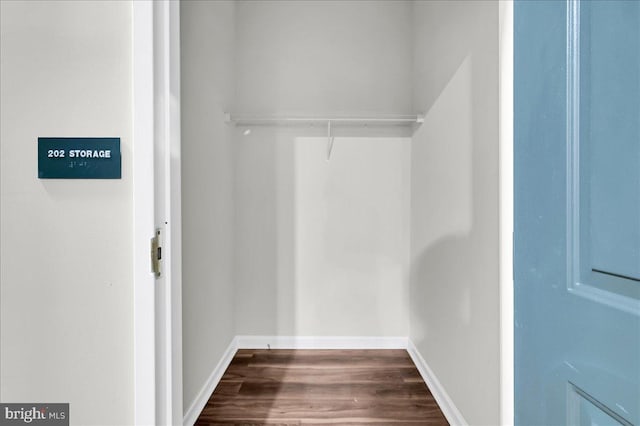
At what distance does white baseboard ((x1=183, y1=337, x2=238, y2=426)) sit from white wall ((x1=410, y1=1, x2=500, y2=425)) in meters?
1.23

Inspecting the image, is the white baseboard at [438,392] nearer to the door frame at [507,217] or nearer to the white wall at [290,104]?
the white wall at [290,104]

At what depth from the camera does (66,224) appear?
0.78 metres

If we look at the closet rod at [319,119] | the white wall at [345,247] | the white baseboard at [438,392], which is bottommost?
the white baseboard at [438,392]

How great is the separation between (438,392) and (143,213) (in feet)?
5.72

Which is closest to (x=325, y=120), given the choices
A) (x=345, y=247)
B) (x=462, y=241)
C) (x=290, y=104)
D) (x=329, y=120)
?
(x=329, y=120)

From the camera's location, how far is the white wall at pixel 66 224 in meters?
0.77

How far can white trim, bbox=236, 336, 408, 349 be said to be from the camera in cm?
246

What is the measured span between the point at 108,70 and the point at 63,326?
594 mm

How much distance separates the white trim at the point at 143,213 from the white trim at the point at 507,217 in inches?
32.7

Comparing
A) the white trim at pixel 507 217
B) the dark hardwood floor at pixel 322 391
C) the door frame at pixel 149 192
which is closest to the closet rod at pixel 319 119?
the white trim at pixel 507 217

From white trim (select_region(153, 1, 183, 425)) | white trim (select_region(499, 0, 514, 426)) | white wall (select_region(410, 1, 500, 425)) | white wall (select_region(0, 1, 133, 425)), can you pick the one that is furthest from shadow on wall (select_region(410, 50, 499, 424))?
white wall (select_region(0, 1, 133, 425))
